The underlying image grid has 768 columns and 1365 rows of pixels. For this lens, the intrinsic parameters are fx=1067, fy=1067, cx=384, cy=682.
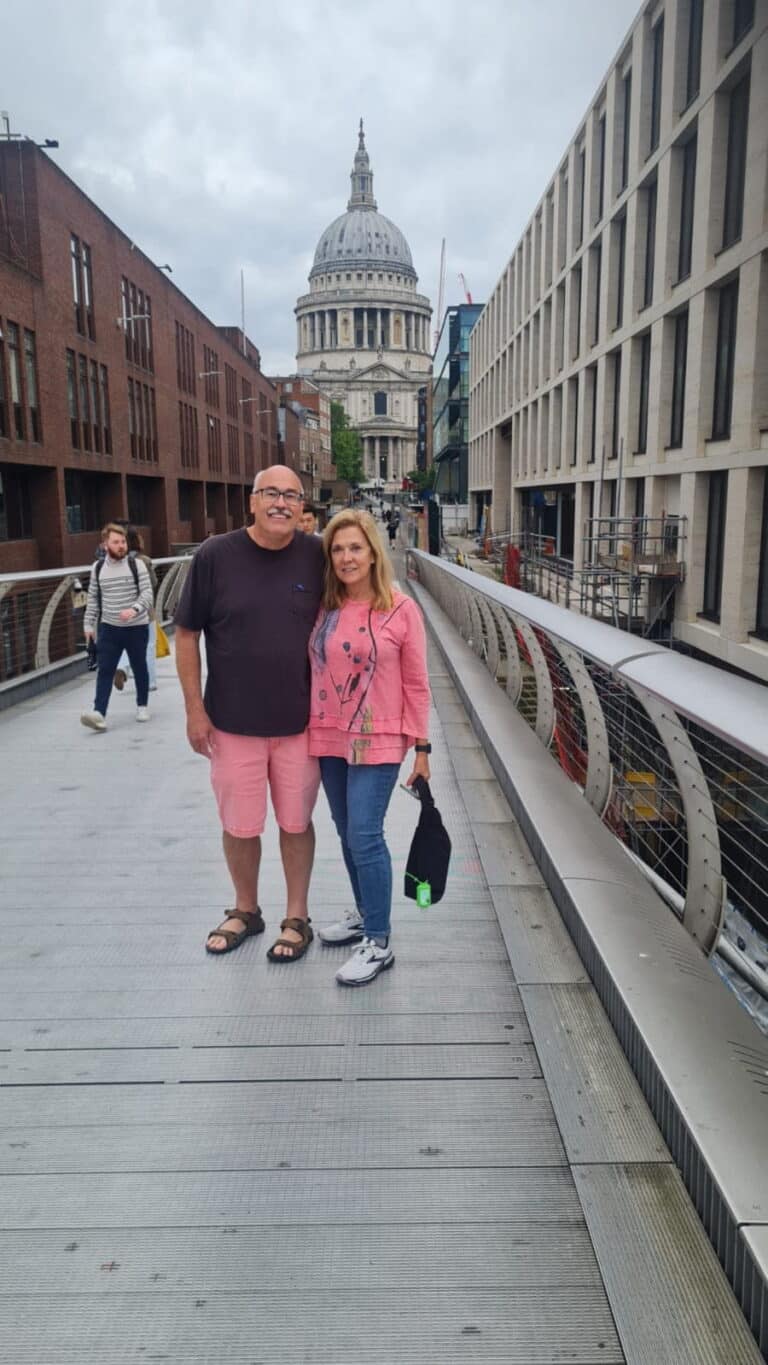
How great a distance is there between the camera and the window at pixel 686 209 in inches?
858

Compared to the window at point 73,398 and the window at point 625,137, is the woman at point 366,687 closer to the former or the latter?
the window at point 625,137

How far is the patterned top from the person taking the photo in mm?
3719

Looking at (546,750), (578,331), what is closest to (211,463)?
(578,331)

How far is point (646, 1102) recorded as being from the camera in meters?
3.05

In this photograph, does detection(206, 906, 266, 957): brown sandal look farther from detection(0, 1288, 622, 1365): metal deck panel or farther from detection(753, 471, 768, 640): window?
detection(753, 471, 768, 640): window

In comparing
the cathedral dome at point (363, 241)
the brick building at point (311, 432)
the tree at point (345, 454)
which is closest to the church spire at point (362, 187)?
the cathedral dome at point (363, 241)

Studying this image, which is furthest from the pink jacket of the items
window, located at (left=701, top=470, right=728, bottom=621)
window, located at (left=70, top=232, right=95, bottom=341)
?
window, located at (left=70, top=232, right=95, bottom=341)

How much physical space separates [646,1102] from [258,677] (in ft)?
6.14

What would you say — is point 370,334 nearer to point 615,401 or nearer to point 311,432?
point 311,432

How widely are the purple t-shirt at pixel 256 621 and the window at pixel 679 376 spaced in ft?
68.2

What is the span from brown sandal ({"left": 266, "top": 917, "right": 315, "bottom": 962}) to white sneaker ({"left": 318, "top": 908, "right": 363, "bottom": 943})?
6 cm

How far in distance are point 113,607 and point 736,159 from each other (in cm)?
1669

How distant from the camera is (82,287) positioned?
30500 millimetres

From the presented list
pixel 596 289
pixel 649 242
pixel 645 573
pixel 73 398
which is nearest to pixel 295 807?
pixel 645 573
